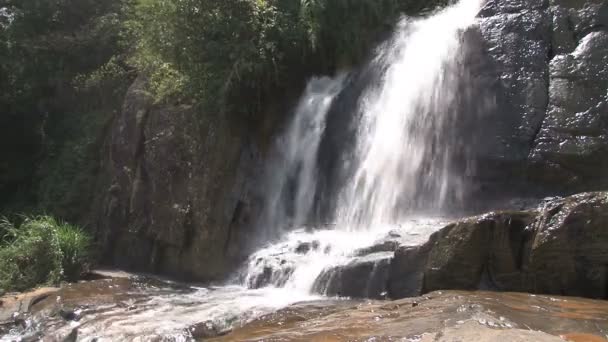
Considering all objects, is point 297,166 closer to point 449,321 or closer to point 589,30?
point 589,30

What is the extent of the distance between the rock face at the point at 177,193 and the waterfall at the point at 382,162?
796 millimetres

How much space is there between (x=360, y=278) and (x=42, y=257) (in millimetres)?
6535

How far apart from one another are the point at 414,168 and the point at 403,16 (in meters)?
5.13

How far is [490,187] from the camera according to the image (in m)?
9.59

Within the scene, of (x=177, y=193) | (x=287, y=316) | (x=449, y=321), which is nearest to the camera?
(x=449, y=321)

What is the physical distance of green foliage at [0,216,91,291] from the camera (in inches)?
440

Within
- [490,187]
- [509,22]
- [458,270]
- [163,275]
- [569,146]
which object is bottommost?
[163,275]

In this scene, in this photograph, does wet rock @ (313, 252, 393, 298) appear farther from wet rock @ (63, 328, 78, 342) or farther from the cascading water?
the cascading water

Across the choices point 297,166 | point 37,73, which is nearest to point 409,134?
point 297,166

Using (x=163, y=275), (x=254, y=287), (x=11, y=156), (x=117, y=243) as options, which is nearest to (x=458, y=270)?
(x=254, y=287)

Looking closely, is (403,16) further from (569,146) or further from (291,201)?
(569,146)

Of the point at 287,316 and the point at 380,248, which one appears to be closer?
the point at 287,316

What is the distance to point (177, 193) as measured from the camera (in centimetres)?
1312

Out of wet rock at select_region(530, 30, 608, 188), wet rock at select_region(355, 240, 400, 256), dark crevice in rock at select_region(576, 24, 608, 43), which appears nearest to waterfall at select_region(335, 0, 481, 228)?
wet rock at select_region(530, 30, 608, 188)
